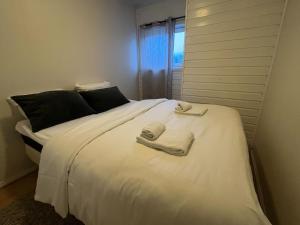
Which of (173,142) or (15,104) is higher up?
(15,104)

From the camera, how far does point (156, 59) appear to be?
10.5 feet

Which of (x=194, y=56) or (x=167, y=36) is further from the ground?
(x=167, y=36)

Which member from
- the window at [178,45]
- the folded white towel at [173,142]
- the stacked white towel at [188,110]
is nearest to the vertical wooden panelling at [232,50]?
the window at [178,45]

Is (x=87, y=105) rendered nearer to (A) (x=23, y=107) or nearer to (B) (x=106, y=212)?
(A) (x=23, y=107)

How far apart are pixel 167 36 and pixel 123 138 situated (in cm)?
245

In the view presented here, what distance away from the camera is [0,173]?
1691 millimetres

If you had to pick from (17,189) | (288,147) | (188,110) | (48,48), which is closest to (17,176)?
(17,189)

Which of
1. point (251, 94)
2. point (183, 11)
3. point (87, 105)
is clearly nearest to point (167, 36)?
point (183, 11)

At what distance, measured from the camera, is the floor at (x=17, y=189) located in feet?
5.11

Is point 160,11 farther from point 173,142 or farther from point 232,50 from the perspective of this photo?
point 173,142

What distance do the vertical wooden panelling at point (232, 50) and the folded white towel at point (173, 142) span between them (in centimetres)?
162

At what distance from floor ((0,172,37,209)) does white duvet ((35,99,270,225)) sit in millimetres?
652

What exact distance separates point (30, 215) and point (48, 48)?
1.74 metres

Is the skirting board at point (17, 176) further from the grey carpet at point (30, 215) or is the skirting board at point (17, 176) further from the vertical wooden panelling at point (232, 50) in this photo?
the vertical wooden panelling at point (232, 50)
